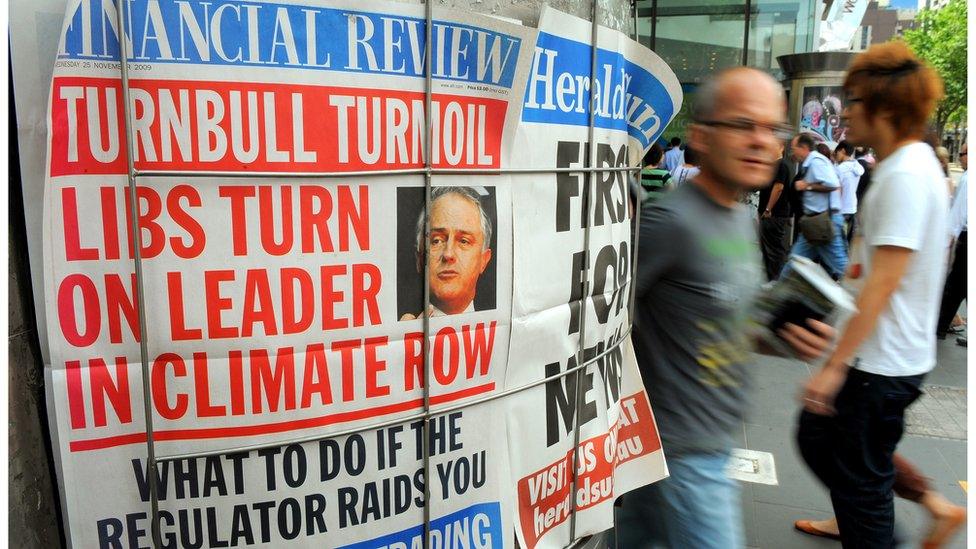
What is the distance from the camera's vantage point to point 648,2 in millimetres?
14977

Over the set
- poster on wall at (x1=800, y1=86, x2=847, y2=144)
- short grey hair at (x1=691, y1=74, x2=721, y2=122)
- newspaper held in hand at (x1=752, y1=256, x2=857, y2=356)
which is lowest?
newspaper held in hand at (x1=752, y1=256, x2=857, y2=356)

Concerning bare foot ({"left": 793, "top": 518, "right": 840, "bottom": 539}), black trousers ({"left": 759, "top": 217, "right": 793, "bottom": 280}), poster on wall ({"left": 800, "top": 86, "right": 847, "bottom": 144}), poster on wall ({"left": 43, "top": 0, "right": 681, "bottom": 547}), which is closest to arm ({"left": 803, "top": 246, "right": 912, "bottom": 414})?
poster on wall ({"left": 43, "top": 0, "right": 681, "bottom": 547})

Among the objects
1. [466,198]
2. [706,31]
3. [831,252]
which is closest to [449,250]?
[466,198]

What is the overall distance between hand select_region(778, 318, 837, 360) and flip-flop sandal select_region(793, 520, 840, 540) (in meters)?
1.69

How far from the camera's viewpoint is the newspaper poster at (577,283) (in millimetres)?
1880

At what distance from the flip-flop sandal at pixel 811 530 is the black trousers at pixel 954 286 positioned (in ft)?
11.6

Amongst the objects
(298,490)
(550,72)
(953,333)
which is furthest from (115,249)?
(953,333)

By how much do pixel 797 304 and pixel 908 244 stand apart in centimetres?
57

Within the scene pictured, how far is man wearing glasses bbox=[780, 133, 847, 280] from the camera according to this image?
21.6 ft

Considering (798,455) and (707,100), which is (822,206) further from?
(707,100)

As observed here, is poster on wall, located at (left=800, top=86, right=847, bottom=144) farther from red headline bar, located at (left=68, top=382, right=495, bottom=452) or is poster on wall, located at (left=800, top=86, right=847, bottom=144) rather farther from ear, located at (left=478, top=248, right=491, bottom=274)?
red headline bar, located at (left=68, top=382, right=495, bottom=452)

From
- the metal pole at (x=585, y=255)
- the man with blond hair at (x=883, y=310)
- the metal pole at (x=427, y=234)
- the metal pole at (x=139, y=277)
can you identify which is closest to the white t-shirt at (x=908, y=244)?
the man with blond hair at (x=883, y=310)

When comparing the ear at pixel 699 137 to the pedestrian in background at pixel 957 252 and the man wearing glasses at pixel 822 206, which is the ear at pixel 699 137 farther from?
the man wearing glasses at pixel 822 206

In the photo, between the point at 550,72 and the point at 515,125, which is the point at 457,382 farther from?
the point at 550,72
